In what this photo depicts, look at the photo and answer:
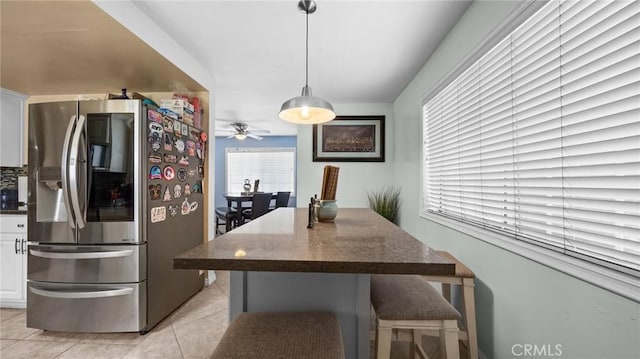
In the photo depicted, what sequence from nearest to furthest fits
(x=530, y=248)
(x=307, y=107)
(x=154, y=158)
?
(x=530, y=248), (x=307, y=107), (x=154, y=158)

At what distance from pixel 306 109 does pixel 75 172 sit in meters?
1.65

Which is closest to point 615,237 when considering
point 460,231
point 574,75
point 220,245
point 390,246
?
point 574,75

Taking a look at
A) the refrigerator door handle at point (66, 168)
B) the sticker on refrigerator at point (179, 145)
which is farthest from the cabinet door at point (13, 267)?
the sticker on refrigerator at point (179, 145)

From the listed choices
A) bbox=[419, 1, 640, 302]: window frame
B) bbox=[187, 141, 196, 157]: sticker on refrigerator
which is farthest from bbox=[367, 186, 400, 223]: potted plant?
bbox=[187, 141, 196, 157]: sticker on refrigerator

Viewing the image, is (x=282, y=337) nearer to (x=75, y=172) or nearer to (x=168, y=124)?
(x=75, y=172)

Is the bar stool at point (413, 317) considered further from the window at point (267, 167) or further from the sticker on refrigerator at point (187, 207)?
the window at point (267, 167)

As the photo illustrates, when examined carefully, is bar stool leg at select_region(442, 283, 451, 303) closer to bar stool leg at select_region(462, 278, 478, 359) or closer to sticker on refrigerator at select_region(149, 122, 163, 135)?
bar stool leg at select_region(462, 278, 478, 359)

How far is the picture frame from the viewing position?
389 centimetres

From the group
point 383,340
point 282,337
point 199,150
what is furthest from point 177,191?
point 383,340

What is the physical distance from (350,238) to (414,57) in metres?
2.14

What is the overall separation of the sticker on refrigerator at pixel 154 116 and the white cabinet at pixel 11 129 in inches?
77.9

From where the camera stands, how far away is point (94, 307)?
1858 millimetres

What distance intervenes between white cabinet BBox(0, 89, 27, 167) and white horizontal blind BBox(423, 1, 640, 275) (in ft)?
14.2

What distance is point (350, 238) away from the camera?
103 cm
